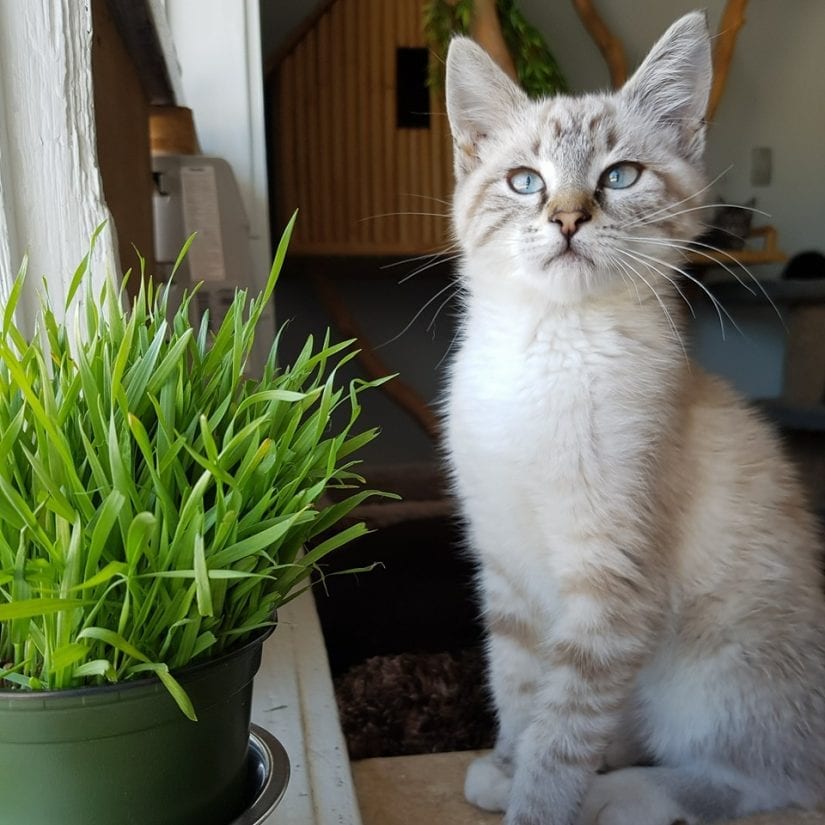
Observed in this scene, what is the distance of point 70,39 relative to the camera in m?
0.68

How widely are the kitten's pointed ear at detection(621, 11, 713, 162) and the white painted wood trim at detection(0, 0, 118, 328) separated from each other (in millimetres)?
643

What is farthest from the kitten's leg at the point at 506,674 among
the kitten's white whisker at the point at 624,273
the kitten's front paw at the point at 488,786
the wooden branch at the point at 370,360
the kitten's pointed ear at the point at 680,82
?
the wooden branch at the point at 370,360

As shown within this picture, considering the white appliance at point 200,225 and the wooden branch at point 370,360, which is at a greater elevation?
the white appliance at point 200,225

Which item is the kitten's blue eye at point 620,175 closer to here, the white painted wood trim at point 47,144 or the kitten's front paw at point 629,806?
the white painted wood trim at point 47,144

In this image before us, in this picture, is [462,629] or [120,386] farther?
[462,629]

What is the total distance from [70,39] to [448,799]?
0.87m

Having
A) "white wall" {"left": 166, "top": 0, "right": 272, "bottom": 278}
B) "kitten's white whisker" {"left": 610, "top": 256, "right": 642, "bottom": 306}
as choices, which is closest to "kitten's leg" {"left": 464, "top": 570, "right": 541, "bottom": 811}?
"kitten's white whisker" {"left": 610, "top": 256, "right": 642, "bottom": 306}

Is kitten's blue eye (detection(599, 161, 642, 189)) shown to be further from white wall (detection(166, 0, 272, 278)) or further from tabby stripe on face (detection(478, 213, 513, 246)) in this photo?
white wall (detection(166, 0, 272, 278))

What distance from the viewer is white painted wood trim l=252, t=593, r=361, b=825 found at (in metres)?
0.67

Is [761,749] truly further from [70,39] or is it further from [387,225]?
[387,225]

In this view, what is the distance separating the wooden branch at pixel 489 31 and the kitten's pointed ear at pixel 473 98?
0.85 meters

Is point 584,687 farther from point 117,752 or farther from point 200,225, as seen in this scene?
point 200,225

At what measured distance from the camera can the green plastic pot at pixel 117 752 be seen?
1.27ft

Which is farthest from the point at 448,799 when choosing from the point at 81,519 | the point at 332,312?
the point at 332,312
